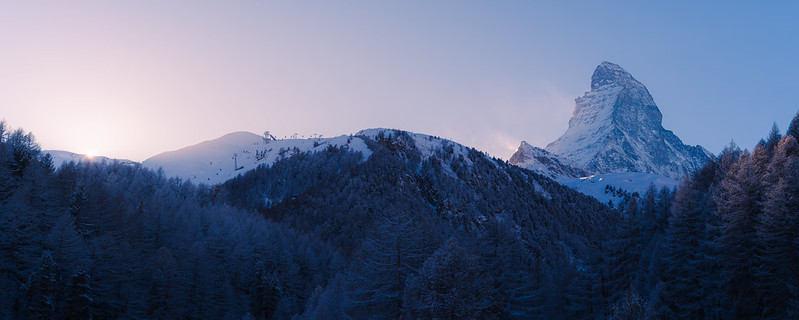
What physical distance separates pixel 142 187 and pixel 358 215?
63.0 metres

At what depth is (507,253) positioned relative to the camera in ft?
158

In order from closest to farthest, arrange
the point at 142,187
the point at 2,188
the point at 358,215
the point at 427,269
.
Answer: the point at 427,269 < the point at 2,188 < the point at 142,187 < the point at 358,215

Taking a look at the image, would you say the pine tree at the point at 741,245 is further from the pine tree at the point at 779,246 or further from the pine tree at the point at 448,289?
the pine tree at the point at 448,289

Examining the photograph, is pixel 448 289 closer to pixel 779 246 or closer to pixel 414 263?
pixel 414 263

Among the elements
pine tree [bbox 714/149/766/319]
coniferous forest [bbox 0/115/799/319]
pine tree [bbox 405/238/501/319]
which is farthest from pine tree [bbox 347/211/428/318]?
pine tree [bbox 714/149/766/319]

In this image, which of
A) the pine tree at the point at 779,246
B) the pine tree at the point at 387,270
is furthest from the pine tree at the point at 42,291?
the pine tree at the point at 779,246

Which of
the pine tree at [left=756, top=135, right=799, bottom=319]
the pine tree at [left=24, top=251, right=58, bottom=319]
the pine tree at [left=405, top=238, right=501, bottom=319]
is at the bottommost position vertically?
the pine tree at [left=24, top=251, right=58, bottom=319]

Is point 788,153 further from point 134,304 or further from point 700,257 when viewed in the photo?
point 134,304

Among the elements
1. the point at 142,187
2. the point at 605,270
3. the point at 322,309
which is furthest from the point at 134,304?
the point at 142,187

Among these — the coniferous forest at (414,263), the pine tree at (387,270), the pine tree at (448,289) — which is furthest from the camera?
the pine tree at (387,270)

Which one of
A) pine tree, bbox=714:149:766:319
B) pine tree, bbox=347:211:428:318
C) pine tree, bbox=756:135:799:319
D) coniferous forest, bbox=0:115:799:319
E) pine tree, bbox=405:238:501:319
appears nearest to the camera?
pine tree, bbox=405:238:501:319

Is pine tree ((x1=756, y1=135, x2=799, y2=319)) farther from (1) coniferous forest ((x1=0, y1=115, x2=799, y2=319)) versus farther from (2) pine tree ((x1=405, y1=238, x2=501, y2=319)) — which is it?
(2) pine tree ((x1=405, y1=238, x2=501, y2=319))

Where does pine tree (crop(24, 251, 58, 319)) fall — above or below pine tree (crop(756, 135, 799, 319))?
below

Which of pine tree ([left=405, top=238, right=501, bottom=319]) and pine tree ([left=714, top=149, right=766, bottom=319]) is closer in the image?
pine tree ([left=405, top=238, right=501, bottom=319])
